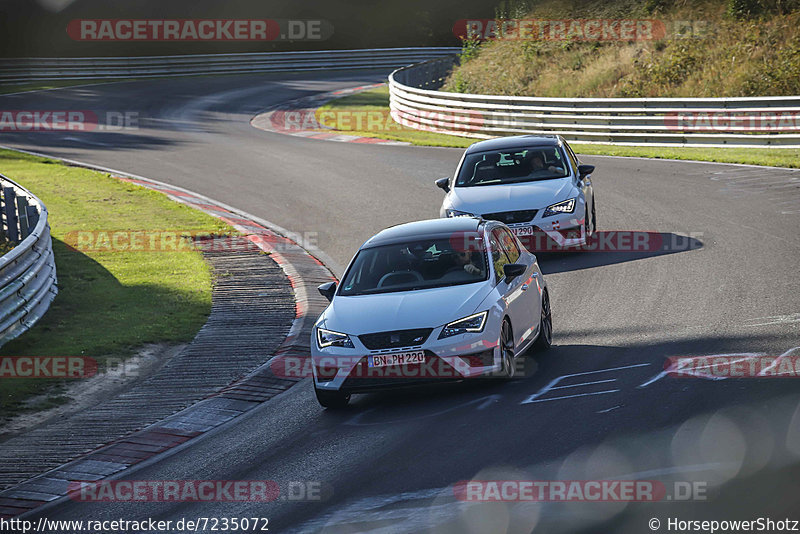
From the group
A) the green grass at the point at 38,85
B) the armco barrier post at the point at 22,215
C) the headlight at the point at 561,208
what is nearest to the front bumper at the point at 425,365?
the headlight at the point at 561,208

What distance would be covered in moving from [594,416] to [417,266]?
2.77 metres

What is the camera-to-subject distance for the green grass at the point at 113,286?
13016 millimetres

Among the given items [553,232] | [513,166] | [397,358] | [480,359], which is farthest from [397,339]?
[513,166]

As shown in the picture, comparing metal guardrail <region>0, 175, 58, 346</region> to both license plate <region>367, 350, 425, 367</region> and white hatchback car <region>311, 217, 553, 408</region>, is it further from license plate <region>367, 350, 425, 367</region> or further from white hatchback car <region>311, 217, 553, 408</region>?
license plate <region>367, 350, 425, 367</region>

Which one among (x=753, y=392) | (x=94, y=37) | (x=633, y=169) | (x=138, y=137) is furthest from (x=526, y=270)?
(x=94, y=37)

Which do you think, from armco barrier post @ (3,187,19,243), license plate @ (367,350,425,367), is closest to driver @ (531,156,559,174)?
license plate @ (367,350,425,367)

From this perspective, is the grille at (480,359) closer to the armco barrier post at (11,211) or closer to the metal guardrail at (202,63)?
the armco barrier post at (11,211)

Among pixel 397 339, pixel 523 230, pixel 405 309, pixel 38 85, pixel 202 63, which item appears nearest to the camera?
pixel 397 339

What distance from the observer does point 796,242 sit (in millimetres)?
15750

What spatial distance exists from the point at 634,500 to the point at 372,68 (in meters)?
56.1

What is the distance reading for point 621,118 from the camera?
29188mm

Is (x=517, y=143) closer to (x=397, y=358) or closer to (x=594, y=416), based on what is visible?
(x=397, y=358)

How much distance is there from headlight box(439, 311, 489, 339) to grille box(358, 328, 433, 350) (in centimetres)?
16

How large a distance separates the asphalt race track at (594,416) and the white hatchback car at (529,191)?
63 cm
